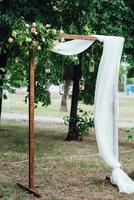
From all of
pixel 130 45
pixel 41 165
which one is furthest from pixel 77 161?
pixel 130 45

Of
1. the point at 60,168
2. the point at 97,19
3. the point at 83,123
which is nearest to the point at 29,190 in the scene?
the point at 60,168

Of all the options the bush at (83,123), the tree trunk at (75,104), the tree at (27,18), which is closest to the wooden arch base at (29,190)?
the tree at (27,18)

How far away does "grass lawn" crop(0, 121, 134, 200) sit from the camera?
9234mm

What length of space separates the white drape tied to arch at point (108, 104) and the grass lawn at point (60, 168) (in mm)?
452

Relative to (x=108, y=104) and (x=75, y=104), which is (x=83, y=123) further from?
(x=108, y=104)

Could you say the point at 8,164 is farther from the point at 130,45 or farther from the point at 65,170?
the point at 130,45

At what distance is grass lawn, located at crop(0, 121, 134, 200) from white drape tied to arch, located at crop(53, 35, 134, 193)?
0.45 m

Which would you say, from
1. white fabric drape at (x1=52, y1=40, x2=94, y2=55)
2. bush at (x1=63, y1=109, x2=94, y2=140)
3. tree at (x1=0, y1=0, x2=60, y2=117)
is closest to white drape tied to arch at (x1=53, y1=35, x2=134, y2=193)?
white fabric drape at (x1=52, y1=40, x2=94, y2=55)

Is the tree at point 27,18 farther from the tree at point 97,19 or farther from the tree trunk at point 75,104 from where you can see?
the tree trunk at point 75,104

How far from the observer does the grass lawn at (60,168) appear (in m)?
9.23

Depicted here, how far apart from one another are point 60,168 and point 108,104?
91.0 inches

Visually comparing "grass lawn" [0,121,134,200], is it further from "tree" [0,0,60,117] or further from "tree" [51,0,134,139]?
"tree" [51,0,134,139]

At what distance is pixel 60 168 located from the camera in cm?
1168

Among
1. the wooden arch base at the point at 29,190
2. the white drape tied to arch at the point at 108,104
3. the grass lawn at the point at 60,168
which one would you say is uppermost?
the white drape tied to arch at the point at 108,104
